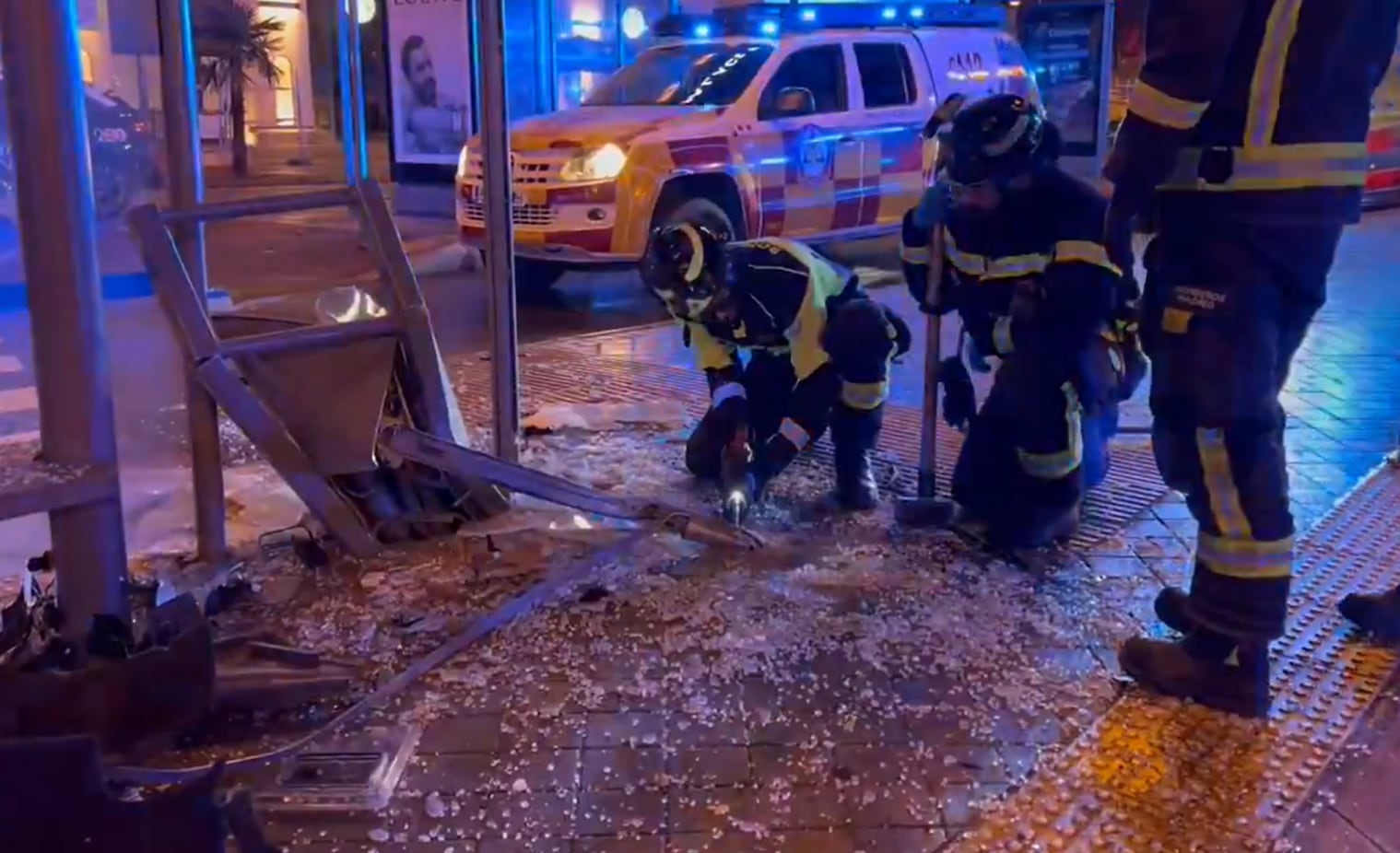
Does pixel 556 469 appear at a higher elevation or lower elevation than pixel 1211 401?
lower

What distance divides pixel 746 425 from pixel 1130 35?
18932 mm

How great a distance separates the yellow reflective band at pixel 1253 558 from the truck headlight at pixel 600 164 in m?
6.51

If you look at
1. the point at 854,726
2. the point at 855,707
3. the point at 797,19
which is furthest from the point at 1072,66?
the point at 854,726

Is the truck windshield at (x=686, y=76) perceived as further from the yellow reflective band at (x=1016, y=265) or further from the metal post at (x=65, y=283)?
the metal post at (x=65, y=283)

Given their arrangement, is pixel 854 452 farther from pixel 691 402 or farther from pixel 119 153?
pixel 119 153

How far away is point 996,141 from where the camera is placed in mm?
4141

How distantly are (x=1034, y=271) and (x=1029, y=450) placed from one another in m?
0.57

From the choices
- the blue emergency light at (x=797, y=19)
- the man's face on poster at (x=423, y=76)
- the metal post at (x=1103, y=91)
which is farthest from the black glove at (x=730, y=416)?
the metal post at (x=1103, y=91)

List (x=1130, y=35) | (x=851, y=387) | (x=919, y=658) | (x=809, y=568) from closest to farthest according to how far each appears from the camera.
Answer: (x=919, y=658) → (x=809, y=568) → (x=851, y=387) → (x=1130, y=35)

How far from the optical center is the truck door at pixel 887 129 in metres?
10.6

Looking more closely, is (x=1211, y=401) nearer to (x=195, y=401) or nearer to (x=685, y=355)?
(x=195, y=401)

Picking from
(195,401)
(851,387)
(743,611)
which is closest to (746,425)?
(851,387)

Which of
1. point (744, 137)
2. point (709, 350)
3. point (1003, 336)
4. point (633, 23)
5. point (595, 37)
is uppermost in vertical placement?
point (633, 23)

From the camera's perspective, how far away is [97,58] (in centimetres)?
1190
